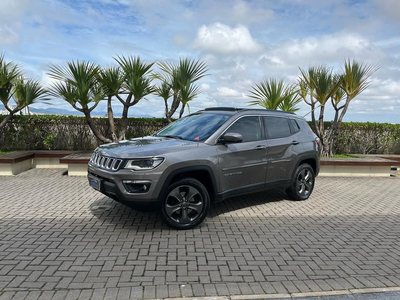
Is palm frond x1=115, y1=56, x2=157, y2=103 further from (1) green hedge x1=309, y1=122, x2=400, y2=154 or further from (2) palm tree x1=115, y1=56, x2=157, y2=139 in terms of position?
(1) green hedge x1=309, y1=122, x2=400, y2=154

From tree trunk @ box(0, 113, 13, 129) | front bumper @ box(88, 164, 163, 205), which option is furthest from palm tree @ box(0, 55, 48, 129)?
front bumper @ box(88, 164, 163, 205)

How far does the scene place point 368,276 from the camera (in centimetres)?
358

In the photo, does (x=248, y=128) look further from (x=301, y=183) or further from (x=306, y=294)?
(x=306, y=294)

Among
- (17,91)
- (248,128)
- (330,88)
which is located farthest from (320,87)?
(17,91)

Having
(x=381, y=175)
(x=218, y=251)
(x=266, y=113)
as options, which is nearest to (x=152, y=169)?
(x=218, y=251)

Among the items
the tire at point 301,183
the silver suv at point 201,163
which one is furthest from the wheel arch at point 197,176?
the tire at point 301,183

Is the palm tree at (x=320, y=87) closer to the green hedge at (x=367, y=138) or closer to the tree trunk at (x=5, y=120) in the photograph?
the green hedge at (x=367, y=138)

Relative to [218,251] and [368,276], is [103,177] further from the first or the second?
[368,276]

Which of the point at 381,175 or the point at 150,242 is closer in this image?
the point at 150,242

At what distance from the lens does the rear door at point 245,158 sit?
5.04 metres

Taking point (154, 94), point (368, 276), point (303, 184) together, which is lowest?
point (368, 276)

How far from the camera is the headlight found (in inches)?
172

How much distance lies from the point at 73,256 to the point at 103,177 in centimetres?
123

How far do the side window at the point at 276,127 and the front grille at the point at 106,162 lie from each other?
9.40ft
